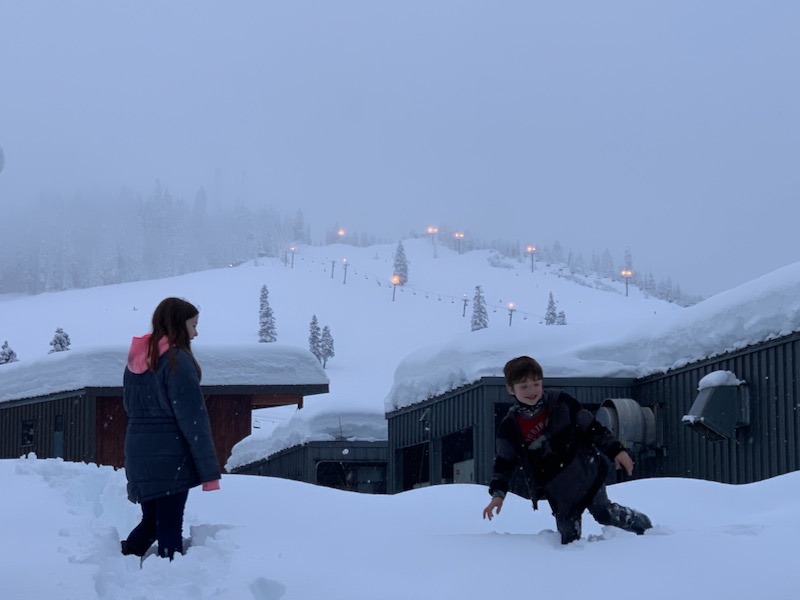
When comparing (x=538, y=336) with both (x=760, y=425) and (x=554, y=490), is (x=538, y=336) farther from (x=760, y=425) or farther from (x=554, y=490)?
(x=554, y=490)

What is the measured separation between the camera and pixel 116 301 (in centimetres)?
11338

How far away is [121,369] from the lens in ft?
78.7

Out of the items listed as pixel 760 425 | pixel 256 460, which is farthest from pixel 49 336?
pixel 760 425

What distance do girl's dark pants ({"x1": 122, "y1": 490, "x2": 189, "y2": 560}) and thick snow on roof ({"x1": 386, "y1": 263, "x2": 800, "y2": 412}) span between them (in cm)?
912

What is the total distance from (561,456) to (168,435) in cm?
234

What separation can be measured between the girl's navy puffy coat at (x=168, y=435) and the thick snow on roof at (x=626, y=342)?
9.02 metres

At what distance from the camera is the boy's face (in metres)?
5.80

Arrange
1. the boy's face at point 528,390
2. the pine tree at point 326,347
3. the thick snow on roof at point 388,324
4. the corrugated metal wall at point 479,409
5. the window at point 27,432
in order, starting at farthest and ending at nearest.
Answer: the pine tree at point 326,347 < the window at point 27,432 < the corrugated metal wall at point 479,409 < the thick snow on roof at point 388,324 < the boy's face at point 528,390

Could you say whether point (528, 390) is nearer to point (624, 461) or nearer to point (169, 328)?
point (624, 461)

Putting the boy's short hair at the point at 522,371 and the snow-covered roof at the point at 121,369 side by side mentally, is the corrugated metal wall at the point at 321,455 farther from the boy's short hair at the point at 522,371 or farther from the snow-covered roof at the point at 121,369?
the boy's short hair at the point at 522,371

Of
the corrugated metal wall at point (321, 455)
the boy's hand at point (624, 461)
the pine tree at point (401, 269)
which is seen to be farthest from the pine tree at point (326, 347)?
the boy's hand at point (624, 461)

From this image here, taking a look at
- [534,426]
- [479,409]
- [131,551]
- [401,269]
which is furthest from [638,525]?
[401,269]

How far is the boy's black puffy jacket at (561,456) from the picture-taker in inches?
227

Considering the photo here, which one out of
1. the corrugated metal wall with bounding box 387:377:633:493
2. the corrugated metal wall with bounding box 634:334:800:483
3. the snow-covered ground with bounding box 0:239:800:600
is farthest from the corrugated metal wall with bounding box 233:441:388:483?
the corrugated metal wall with bounding box 634:334:800:483
